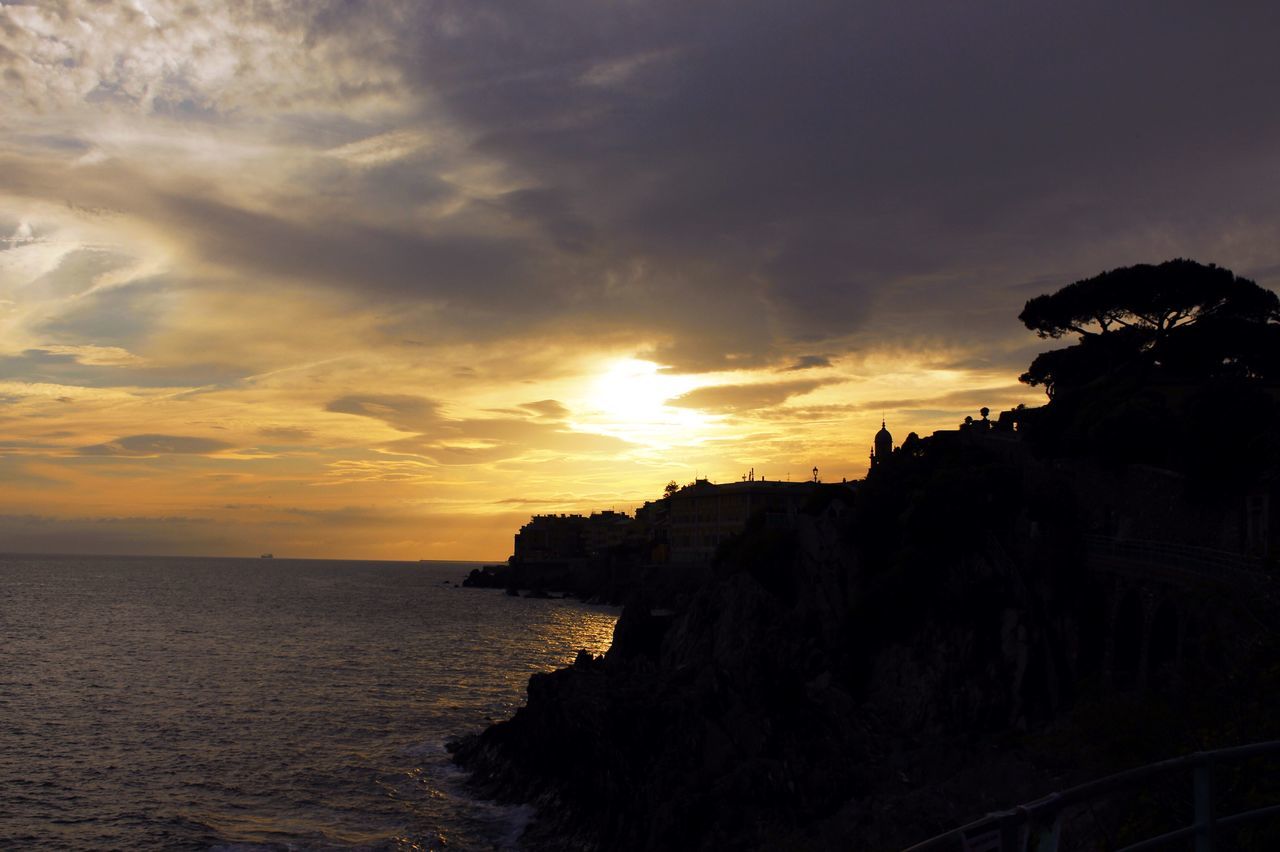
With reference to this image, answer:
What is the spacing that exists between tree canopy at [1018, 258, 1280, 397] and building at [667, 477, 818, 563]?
5436cm

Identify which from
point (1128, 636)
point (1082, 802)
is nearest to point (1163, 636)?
point (1128, 636)

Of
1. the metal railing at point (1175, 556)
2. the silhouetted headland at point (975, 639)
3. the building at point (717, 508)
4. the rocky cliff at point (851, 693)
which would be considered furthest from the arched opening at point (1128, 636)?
the building at point (717, 508)

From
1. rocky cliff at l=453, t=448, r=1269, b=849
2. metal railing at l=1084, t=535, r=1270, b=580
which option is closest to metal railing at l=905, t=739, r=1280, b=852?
rocky cliff at l=453, t=448, r=1269, b=849

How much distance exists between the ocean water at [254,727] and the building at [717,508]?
2116cm

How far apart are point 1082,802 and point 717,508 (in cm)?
11915

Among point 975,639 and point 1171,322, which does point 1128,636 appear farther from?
point 1171,322

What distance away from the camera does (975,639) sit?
41062 millimetres

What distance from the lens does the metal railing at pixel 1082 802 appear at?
531cm

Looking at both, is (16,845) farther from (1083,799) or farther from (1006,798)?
(1083,799)

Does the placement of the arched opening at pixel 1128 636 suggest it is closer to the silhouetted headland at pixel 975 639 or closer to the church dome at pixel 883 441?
the silhouetted headland at pixel 975 639

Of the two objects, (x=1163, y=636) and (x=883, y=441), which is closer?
(x=1163, y=636)

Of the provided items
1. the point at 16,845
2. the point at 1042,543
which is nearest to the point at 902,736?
the point at 1042,543

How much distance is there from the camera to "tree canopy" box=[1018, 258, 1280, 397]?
184ft

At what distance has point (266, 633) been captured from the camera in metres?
100
